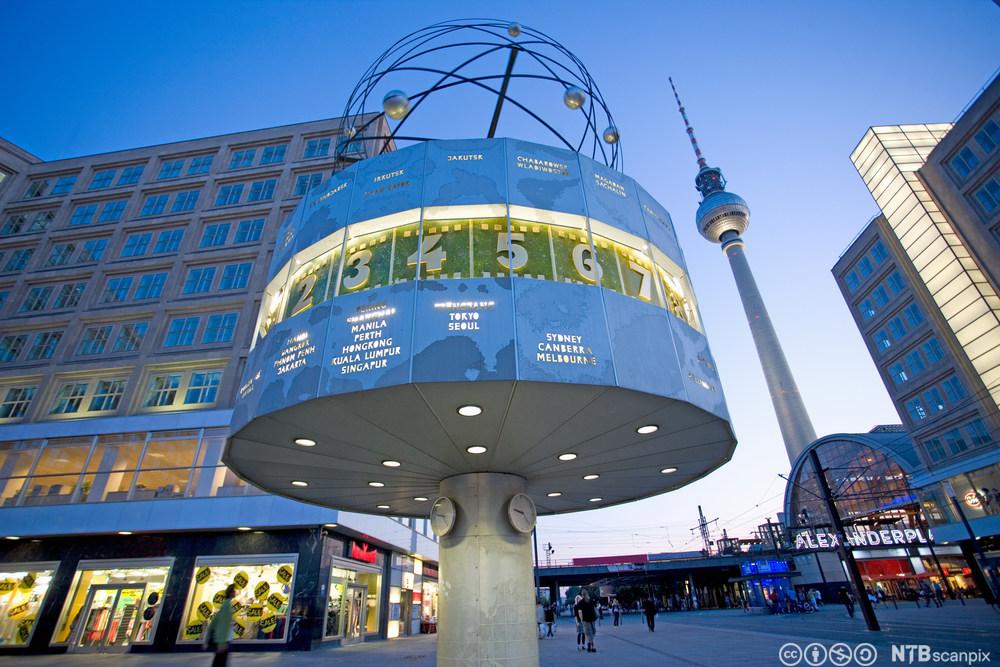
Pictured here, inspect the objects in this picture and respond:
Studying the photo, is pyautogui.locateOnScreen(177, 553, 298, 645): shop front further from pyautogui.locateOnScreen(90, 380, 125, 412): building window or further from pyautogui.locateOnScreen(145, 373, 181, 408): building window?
pyautogui.locateOnScreen(90, 380, 125, 412): building window

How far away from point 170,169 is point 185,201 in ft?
17.5

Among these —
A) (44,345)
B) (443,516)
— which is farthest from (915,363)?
(44,345)

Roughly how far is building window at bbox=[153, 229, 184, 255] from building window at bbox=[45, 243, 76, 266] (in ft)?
24.6

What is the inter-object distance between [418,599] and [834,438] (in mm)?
56734

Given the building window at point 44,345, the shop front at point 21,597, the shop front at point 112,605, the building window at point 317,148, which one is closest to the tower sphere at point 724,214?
the building window at point 317,148

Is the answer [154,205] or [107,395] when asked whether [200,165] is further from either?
[107,395]

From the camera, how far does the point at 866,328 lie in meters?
56.2

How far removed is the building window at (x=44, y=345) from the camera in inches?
1293

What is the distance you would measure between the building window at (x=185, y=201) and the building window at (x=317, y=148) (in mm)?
9589

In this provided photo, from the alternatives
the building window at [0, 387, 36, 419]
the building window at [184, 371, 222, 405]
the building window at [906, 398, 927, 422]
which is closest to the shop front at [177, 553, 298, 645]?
the building window at [184, 371, 222, 405]

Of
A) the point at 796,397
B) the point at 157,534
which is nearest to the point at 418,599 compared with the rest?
the point at 157,534

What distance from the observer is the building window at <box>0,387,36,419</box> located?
31123mm

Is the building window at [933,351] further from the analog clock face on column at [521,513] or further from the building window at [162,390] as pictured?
the building window at [162,390]

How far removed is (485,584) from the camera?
36.1ft
